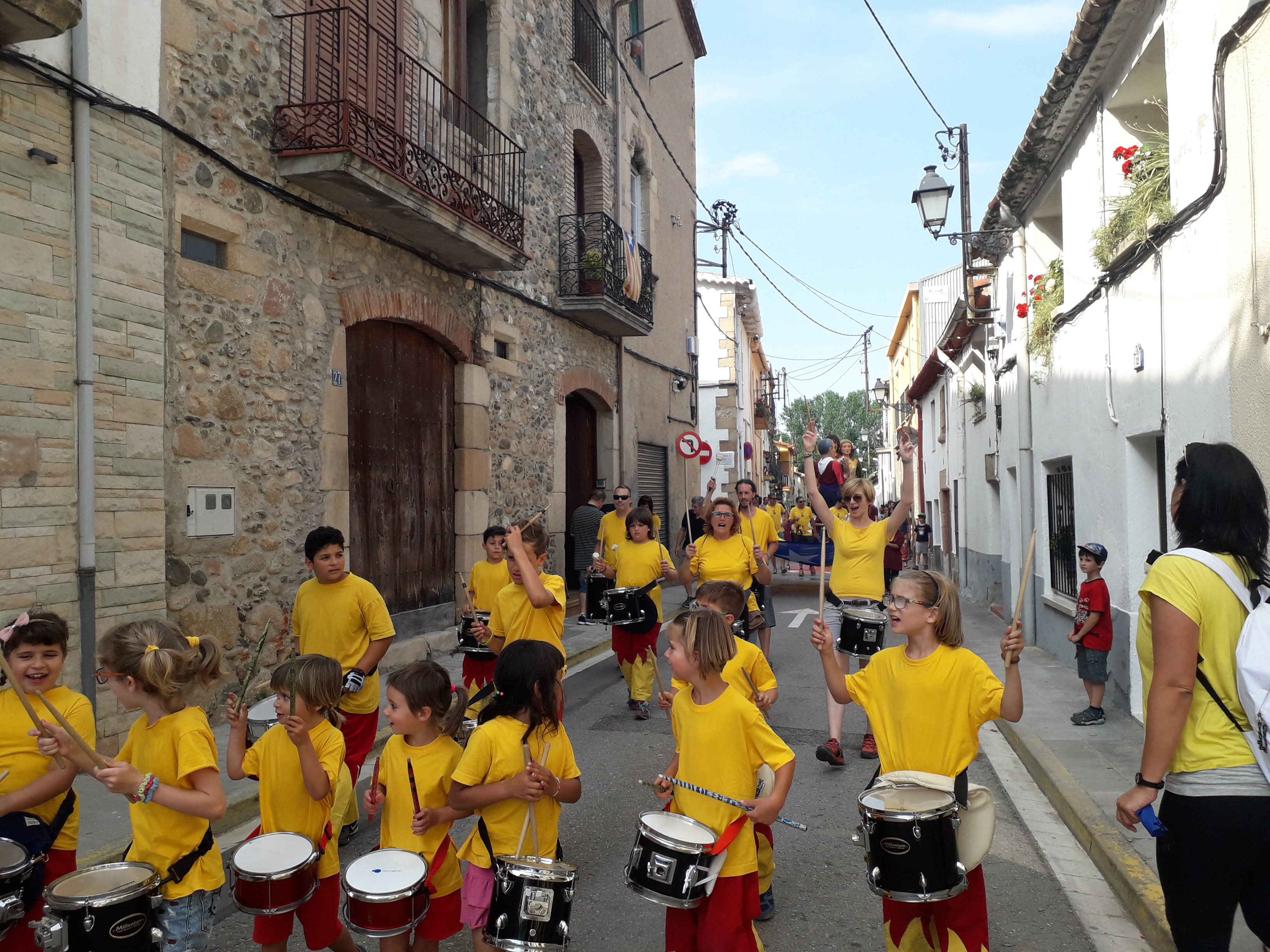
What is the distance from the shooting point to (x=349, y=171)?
7441 millimetres

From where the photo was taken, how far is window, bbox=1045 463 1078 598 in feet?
31.0

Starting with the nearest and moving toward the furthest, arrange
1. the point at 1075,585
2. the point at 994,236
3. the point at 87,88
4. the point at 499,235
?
the point at 87,88 → the point at 1075,585 → the point at 499,235 → the point at 994,236

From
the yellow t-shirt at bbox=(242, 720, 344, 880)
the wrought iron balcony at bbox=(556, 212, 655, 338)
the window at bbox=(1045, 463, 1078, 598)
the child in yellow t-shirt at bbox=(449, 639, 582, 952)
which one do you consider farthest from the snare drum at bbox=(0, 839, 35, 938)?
the wrought iron balcony at bbox=(556, 212, 655, 338)

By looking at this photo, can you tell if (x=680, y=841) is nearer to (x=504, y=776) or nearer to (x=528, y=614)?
(x=504, y=776)

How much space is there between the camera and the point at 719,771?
3.04 meters

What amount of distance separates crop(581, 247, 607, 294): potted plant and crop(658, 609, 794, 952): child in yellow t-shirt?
10.5 m

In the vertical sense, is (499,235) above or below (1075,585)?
above

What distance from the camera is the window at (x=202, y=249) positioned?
6.75 m

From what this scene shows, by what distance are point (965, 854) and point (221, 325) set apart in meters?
6.20

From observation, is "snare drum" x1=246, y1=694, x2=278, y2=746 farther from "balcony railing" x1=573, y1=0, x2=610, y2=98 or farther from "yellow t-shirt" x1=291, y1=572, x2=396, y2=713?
"balcony railing" x1=573, y1=0, x2=610, y2=98

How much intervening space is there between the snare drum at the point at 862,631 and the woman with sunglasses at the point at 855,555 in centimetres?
44

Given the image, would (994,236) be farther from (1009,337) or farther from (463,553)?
(463,553)

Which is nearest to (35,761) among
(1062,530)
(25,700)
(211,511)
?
(25,700)

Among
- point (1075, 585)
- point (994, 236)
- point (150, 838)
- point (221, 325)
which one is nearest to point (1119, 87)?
point (994, 236)
